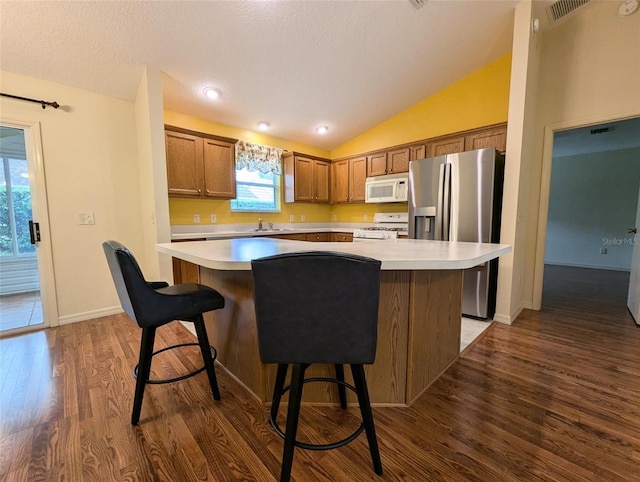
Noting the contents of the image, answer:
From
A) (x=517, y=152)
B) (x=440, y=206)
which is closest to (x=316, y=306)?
(x=440, y=206)

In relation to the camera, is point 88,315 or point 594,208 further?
point 594,208

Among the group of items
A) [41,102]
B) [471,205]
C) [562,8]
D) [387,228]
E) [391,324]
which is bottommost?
[391,324]

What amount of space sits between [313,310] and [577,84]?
3761mm

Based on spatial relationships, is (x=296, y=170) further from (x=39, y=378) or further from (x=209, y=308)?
(x=39, y=378)

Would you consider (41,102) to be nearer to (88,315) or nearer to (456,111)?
(88,315)

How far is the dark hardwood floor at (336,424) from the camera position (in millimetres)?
1196

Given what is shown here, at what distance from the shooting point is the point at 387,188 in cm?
420

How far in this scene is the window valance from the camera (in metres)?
4.12

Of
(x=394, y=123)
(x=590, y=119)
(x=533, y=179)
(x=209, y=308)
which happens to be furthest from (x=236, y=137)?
(x=590, y=119)

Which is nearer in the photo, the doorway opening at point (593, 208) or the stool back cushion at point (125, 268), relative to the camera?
the stool back cushion at point (125, 268)

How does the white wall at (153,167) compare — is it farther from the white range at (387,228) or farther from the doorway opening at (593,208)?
the doorway opening at (593,208)

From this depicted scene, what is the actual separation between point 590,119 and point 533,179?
0.71m

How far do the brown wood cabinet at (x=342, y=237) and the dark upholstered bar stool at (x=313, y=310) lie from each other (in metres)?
3.83

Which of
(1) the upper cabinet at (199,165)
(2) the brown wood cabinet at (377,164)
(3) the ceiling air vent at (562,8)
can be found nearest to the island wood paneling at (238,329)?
(1) the upper cabinet at (199,165)
